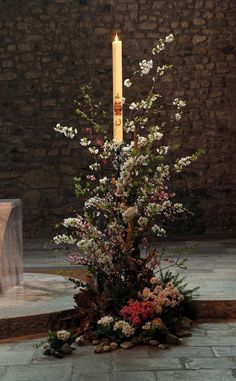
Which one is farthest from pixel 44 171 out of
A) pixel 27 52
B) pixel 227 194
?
pixel 227 194

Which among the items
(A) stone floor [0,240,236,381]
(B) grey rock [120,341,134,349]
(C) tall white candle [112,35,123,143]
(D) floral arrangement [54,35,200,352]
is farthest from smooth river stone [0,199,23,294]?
(B) grey rock [120,341,134,349]

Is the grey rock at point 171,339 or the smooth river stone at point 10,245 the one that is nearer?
the grey rock at point 171,339

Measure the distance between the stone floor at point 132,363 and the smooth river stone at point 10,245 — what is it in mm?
889

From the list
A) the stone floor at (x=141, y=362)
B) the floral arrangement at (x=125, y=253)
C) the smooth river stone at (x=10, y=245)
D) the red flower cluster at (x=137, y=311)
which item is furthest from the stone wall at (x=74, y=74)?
the red flower cluster at (x=137, y=311)

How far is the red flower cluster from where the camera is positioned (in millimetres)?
3977

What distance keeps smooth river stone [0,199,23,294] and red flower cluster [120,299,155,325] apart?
1.13m

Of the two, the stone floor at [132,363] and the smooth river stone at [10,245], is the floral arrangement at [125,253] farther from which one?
the smooth river stone at [10,245]

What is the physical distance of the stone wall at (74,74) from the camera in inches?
348

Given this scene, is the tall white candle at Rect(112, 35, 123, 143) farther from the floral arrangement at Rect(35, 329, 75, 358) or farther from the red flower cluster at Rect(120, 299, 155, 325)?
the floral arrangement at Rect(35, 329, 75, 358)

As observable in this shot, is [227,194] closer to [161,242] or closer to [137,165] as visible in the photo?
[161,242]

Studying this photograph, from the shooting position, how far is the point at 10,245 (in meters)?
4.96

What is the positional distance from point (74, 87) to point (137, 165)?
15.8ft

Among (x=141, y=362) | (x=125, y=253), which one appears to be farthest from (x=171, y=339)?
(x=125, y=253)

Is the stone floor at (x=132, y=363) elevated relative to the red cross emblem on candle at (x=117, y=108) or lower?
lower
